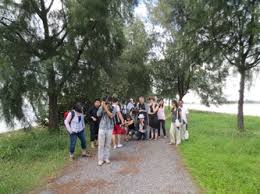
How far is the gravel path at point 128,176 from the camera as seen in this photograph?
898 cm

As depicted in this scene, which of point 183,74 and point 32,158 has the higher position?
point 183,74

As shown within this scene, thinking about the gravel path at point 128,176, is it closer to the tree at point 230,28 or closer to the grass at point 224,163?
the grass at point 224,163

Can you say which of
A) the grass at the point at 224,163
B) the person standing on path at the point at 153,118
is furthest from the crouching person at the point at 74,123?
the person standing on path at the point at 153,118

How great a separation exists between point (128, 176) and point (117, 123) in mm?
5445

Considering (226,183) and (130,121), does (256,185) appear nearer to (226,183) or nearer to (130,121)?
(226,183)

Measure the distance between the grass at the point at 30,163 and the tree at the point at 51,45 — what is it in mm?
2024

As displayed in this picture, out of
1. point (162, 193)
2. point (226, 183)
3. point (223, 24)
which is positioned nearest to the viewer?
point (162, 193)

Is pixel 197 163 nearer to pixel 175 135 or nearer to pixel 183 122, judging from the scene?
pixel 183 122

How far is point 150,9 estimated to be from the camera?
36938 millimetres

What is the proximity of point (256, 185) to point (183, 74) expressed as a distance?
30.5 metres

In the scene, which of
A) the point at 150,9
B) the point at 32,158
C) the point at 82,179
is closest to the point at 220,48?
the point at 32,158

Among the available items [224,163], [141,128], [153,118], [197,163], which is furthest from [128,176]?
[153,118]

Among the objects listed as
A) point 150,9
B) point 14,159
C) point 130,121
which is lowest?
point 14,159

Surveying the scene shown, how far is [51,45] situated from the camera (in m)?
19.5
